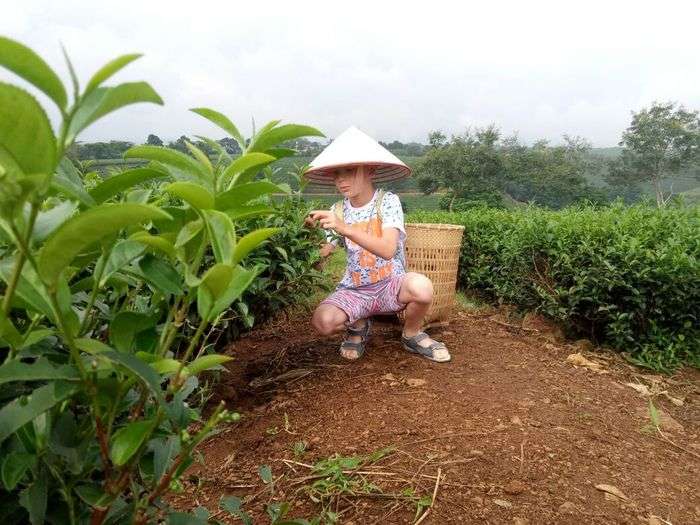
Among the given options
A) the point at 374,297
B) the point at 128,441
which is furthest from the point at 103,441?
the point at 374,297

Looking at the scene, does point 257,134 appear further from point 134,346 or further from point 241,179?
point 134,346

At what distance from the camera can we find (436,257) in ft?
14.0

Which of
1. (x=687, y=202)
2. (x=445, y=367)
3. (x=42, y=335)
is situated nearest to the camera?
(x=42, y=335)

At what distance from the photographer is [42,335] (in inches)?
24.7

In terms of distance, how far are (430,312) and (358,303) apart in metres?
1.18

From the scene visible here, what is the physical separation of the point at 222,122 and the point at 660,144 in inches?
1638

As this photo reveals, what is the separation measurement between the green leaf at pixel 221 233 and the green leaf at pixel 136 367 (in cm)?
14

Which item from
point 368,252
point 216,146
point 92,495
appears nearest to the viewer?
point 92,495

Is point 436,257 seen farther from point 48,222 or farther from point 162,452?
point 48,222

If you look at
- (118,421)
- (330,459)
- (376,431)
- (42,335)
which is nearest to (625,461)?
(376,431)

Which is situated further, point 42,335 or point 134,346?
point 134,346

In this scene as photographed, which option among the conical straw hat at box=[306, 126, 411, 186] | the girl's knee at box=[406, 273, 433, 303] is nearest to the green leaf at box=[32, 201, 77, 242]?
the conical straw hat at box=[306, 126, 411, 186]

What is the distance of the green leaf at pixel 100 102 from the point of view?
49 cm

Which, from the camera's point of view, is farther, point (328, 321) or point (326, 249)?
point (326, 249)
